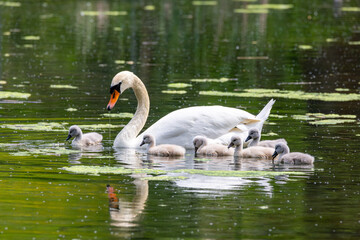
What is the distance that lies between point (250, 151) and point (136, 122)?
248cm

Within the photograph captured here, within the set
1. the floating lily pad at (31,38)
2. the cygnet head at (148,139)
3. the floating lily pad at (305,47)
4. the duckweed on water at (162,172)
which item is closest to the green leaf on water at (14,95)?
the cygnet head at (148,139)

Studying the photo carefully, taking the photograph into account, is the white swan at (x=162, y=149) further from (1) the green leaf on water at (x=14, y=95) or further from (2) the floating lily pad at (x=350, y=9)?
(2) the floating lily pad at (x=350, y=9)

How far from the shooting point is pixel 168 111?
17359mm

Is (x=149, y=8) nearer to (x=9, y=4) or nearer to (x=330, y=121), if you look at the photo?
(x=9, y=4)

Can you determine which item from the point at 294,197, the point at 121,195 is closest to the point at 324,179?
the point at 294,197

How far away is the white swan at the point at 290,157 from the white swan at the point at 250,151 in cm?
28

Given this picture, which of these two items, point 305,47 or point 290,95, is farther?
point 305,47

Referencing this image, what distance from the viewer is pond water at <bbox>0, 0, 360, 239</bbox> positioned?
940 cm

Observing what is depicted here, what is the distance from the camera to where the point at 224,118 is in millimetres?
14336

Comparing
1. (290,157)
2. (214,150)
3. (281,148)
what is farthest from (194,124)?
(290,157)

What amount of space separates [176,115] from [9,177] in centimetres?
351

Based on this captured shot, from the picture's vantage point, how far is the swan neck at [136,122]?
14.2 m

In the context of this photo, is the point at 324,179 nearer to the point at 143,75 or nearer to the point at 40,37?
the point at 143,75

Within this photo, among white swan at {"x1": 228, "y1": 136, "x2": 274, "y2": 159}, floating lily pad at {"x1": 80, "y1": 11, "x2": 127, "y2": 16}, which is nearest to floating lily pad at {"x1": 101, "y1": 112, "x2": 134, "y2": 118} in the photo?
white swan at {"x1": 228, "y1": 136, "x2": 274, "y2": 159}
